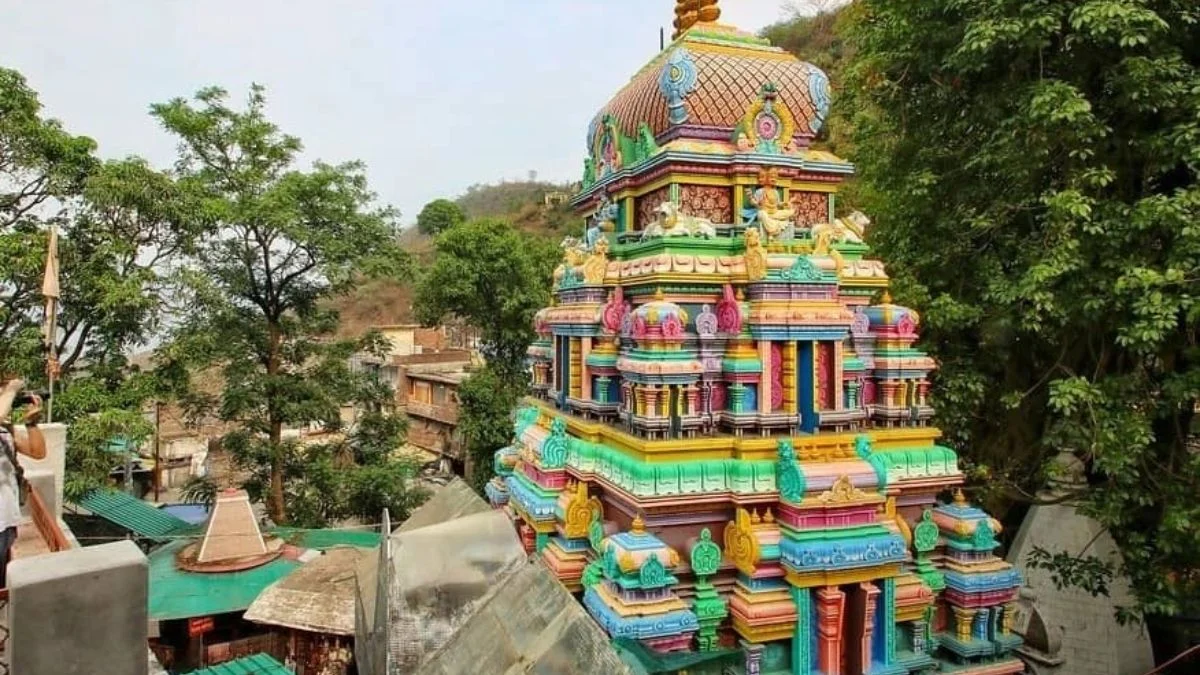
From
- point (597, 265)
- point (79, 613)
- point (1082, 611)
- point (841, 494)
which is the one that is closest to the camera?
A: point (79, 613)

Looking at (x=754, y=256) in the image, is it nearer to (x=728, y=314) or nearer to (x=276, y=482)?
(x=728, y=314)

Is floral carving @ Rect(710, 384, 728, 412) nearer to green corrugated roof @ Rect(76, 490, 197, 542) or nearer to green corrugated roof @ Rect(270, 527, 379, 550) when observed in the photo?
green corrugated roof @ Rect(270, 527, 379, 550)

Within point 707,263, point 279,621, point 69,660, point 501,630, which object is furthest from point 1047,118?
point 279,621

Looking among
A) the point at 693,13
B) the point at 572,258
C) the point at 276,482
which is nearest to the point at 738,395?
the point at 572,258

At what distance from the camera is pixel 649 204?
8.56 meters

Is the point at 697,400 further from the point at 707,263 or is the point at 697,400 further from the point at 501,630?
the point at 501,630

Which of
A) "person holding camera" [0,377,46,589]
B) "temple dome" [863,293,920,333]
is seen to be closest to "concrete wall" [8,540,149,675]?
"person holding camera" [0,377,46,589]

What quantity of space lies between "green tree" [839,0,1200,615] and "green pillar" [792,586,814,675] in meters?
3.27

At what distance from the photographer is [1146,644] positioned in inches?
403

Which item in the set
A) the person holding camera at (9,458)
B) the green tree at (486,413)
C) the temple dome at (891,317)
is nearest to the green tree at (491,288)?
the green tree at (486,413)

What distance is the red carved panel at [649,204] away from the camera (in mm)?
8141

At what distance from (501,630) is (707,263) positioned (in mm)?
4426

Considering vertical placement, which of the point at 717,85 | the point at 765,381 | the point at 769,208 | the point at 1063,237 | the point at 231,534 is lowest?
the point at 231,534

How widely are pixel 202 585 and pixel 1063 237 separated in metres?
13.1
